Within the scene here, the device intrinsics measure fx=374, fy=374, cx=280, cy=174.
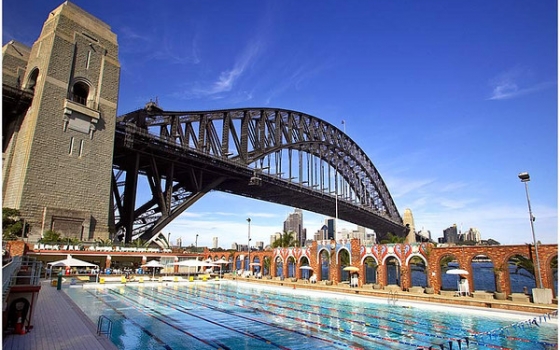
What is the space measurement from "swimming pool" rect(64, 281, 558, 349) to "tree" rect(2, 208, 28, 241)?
8.47 meters

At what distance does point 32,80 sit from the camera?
39875 millimetres

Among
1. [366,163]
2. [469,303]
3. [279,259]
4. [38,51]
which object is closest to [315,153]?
[366,163]

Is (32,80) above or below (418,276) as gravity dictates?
above

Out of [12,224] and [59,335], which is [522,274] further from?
[12,224]

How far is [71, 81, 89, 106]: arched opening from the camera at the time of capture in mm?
40244

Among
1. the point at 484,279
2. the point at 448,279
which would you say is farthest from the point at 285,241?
the point at 484,279

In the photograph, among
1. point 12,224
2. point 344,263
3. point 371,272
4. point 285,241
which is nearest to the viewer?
point 12,224

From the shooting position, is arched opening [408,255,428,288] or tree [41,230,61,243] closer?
tree [41,230,61,243]

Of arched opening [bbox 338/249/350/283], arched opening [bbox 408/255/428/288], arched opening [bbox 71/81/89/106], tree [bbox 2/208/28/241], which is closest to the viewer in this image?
tree [bbox 2/208/28/241]

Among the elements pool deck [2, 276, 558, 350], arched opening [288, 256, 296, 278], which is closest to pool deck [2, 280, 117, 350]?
pool deck [2, 276, 558, 350]

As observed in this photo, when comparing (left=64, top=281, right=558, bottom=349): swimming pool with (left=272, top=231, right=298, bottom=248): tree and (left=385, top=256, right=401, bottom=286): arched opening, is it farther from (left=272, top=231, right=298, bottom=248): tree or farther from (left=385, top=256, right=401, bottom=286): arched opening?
→ (left=272, top=231, right=298, bottom=248): tree

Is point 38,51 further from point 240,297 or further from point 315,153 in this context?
point 315,153

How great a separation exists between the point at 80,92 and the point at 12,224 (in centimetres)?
1644

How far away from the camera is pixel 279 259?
45812 mm
